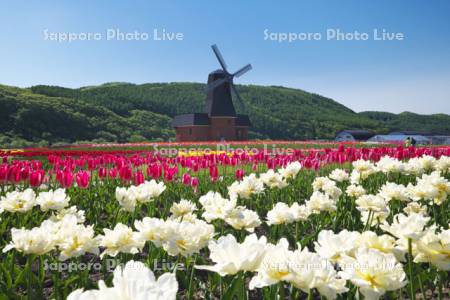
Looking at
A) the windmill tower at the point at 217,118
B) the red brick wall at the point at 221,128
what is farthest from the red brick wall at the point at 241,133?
the red brick wall at the point at 221,128

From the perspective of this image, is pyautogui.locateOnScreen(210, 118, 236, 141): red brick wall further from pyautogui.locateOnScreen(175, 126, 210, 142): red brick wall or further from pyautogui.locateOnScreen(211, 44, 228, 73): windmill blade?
pyautogui.locateOnScreen(211, 44, 228, 73): windmill blade

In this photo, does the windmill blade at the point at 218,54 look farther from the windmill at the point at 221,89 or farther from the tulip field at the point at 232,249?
the tulip field at the point at 232,249

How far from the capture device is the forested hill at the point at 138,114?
5488 cm

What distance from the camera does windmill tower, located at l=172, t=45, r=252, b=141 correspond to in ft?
149

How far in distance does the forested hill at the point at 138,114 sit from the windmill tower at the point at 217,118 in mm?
2954

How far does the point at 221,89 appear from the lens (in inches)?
1828

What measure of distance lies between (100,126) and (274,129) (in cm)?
4880

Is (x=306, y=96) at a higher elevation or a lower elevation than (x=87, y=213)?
higher

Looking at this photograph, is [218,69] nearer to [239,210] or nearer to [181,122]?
[181,122]

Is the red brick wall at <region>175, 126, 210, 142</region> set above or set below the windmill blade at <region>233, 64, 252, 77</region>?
below

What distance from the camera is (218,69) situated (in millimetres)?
45531

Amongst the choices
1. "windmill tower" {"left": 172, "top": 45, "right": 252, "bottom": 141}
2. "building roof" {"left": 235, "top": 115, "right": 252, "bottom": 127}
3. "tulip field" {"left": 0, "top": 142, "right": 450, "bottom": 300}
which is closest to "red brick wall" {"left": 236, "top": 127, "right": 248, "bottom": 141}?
"windmill tower" {"left": 172, "top": 45, "right": 252, "bottom": 141}

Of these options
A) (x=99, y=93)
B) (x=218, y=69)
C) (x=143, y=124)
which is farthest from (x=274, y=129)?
(x=218, y=69)

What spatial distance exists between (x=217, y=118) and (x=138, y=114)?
39.0 m
